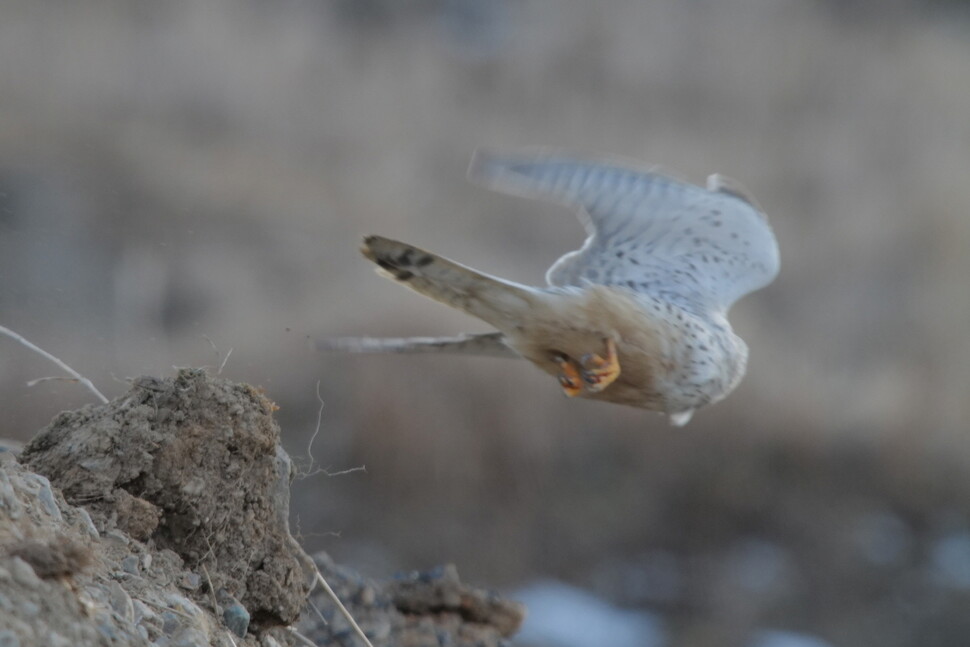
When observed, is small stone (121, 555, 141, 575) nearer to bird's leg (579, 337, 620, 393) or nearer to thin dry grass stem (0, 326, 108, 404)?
thin dry grass stem (0, 326, 108, 404)

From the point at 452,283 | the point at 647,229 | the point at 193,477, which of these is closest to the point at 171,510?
the point at 193,477

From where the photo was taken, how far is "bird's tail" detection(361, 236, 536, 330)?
94.8 inches

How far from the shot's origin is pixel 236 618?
1773 millimetres

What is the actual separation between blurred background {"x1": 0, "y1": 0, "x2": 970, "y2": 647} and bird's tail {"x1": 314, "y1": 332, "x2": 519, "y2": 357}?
1.61m

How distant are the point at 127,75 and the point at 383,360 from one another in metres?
1.85

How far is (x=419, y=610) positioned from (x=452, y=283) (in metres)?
0.90

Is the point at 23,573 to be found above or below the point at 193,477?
below

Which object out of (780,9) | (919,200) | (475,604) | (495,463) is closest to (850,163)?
(919,200)

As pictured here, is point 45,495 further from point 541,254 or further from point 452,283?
point 541,254

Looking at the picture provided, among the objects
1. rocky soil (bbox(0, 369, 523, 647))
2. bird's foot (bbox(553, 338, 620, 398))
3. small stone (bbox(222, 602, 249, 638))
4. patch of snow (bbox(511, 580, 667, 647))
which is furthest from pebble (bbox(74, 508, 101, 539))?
patch of snow (bbox(511, 580, 667, 647))

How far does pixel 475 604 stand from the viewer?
2.86 m

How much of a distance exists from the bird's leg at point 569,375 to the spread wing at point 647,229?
0.36 meters

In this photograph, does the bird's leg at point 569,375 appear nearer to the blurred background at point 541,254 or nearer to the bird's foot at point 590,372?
the bird's foot at point 590,372

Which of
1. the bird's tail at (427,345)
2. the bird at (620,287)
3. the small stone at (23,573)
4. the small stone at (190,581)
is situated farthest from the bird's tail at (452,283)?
the small stone at (23,573)
